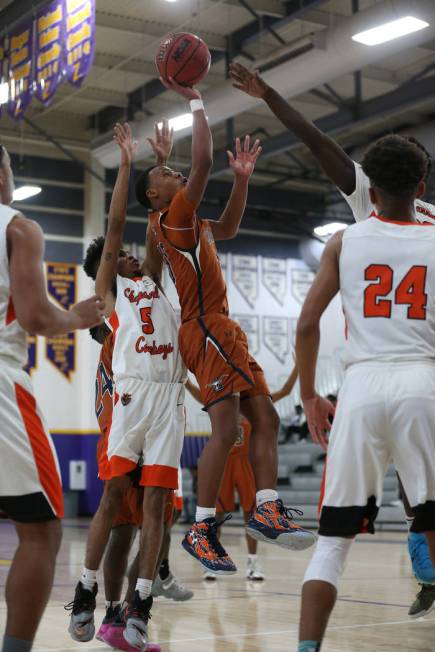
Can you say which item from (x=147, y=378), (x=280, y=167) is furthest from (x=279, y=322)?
(x=147, y=378)

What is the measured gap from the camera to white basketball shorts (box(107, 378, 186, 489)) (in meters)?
4.81

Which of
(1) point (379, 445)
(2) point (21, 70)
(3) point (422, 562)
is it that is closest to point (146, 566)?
(3) point (422, 562)

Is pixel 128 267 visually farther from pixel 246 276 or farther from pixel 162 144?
pixel 246 276

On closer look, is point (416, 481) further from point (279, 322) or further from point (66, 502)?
point (279, 322)

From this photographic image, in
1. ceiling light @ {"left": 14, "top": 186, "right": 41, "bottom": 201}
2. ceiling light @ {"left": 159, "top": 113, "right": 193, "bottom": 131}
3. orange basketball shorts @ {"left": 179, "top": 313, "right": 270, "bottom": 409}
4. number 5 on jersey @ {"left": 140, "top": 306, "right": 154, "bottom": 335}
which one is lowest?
orange basketball shorts @ {"left": 179, "top": 313, "right": 270, "bottom": 409}

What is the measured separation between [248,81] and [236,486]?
17.8ft

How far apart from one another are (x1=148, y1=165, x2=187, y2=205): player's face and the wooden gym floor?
2.26m

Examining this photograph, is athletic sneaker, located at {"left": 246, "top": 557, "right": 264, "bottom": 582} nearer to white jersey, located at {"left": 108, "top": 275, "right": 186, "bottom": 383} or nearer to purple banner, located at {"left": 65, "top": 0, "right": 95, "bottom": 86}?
white jersey, located at {"left": 108, "top": 275, "right": 186, "bottom": 383}

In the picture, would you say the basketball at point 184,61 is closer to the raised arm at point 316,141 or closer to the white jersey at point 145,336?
the raised arm at point 316,141

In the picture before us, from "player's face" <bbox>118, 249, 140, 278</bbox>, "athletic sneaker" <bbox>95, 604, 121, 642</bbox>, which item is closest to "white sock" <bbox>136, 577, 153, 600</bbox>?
"athletic sneaker" <bbox>95, 604, 121, 642</bbox>

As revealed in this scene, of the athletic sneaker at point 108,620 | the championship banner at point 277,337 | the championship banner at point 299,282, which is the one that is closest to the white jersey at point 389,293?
the athletic sneaker at point 108,620

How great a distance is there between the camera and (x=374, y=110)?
13.8 metres

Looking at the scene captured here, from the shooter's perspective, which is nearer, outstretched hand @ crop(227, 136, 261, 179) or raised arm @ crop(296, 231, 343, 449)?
raised arm @ crop(296, 231, 343, 449)

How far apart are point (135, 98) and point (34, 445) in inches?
570
